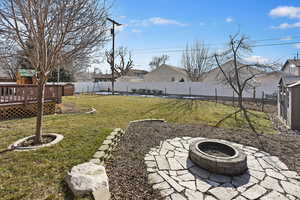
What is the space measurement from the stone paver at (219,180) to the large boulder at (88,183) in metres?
0.78

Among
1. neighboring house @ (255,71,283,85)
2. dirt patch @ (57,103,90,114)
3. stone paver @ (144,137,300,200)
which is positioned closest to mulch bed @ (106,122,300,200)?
stone paver @ (144,137,300,200)

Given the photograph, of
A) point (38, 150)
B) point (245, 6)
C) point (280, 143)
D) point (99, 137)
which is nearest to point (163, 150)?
point (99, 137)

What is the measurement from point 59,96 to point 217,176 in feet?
26.2

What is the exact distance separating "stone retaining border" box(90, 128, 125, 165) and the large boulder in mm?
431

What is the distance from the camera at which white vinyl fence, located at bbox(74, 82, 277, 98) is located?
1480 cm

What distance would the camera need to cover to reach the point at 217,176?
8.61 feet

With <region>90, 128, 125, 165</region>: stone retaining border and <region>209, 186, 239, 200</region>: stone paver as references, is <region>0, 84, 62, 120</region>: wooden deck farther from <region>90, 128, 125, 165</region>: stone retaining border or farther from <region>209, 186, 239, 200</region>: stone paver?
<region>209, 186, 239, 200</region>: stone paver

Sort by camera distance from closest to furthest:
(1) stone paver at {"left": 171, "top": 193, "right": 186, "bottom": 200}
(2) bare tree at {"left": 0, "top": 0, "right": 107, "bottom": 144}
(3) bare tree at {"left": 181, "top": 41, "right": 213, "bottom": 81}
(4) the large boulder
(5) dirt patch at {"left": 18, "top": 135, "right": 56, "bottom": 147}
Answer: (4) the large boulder
(1) stone paver at {"left": 171, "top": 193, "right": 186, "bottom": 200}
(2) bare tree at {"left": 0, "top": 0, "right": 107, "bottom": 144}
(5) dirt patch at {"left": 18, "top": 135, "right": 56, "bottom": 147}
(3) bare tree at {"left": 181, "top": 41, "right": 213, "bottom": 81}

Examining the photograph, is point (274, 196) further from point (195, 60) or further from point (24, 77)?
point (195, 60)

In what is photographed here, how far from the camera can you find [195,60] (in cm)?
2570

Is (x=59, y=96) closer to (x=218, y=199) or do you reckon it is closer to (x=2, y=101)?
(x=2, y=101)

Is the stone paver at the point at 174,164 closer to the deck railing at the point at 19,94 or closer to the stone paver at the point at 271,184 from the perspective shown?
the stone paver at the point at 271,184

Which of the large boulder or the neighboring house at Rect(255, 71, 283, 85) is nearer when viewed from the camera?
the large boulder

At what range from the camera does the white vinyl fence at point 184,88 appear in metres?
14.8
